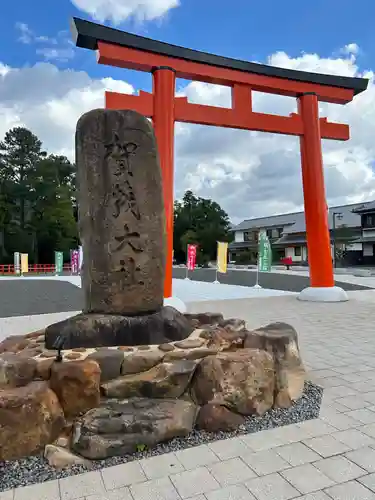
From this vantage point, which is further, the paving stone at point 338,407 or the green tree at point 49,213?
the green tree at point 49,213

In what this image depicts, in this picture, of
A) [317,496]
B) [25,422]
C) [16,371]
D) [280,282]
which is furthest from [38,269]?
[317,496]

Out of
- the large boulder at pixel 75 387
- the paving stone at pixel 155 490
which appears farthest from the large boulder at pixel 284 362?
the large boulder at pixel 75 387

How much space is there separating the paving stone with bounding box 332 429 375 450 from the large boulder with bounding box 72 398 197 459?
1.07 meters

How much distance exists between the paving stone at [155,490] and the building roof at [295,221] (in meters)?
34.1

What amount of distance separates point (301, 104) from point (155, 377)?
897cm

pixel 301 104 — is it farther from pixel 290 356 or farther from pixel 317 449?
pixel 317 449

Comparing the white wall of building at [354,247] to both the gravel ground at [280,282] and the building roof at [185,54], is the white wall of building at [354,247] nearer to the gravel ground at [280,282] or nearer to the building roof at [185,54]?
the gravel ground at [280,282]

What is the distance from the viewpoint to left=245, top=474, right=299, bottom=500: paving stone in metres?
2.08

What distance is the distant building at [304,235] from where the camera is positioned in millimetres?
31891

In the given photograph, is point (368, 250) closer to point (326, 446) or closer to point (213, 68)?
point (213, 68)

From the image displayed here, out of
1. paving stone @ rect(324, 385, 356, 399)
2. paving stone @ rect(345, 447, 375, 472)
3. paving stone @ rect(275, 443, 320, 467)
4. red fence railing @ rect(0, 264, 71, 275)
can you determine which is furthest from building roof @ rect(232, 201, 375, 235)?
paving stone @ rect(275, 443, 320, 467)

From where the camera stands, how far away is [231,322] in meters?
4.35

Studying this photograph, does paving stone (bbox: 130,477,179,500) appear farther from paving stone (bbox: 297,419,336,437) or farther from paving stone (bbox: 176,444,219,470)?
paving stone (bbox: 297,419,336,437)

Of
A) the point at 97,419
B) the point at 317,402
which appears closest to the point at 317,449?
the point at 317,402
